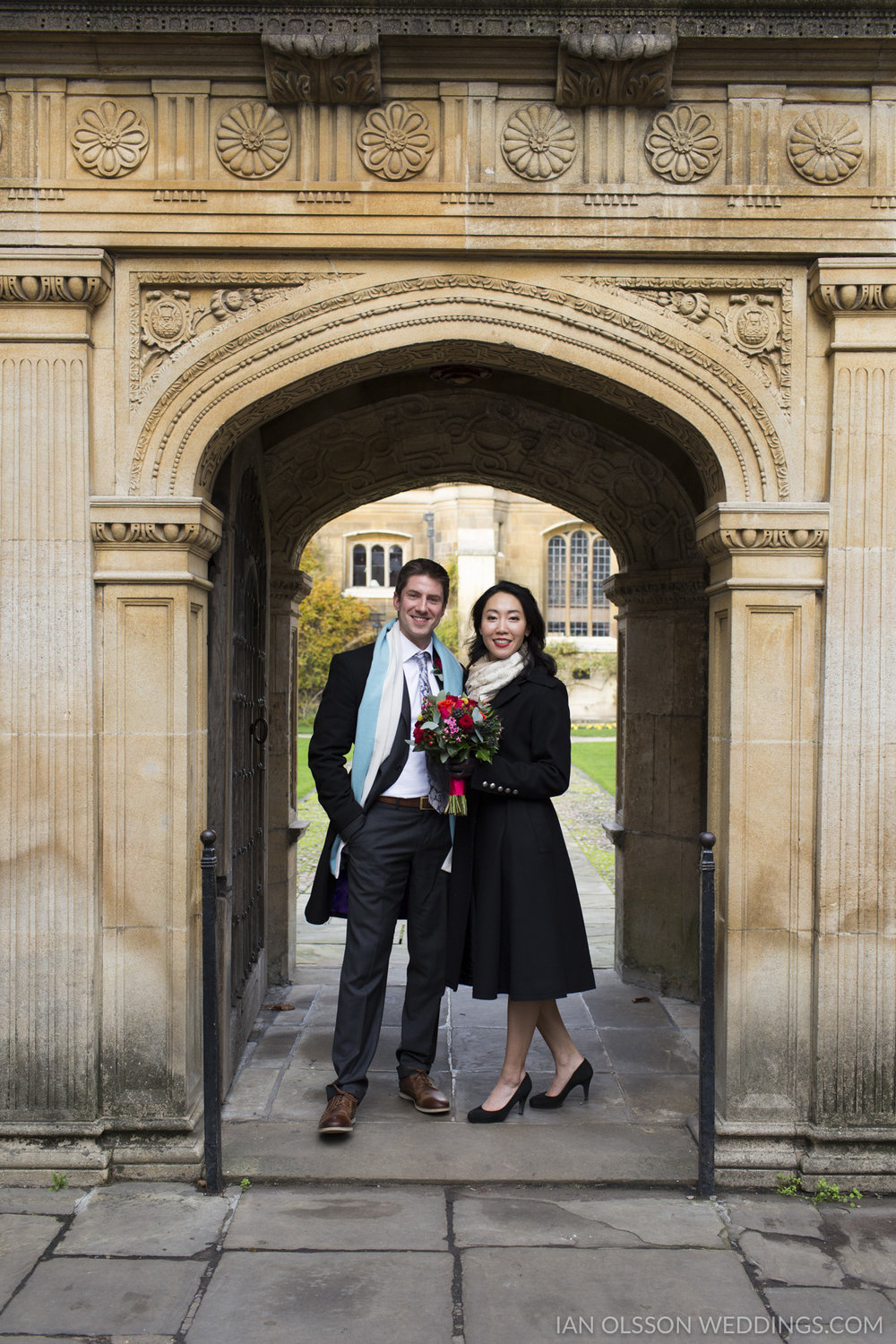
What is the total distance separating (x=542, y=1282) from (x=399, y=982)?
11.0 feet

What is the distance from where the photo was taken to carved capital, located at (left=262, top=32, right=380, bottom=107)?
12.4 feet

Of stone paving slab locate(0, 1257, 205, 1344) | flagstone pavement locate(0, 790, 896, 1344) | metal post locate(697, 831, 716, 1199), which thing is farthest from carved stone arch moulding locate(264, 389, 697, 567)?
stone paving slab locate(0, 1257, 205, 1344)

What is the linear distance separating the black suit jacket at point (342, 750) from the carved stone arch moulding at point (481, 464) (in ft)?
7.02

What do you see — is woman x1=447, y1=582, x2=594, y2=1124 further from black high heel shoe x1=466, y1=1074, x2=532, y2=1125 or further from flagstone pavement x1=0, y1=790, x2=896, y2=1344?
flagstone pavement x1=0, y1=790, x2=896, y2=1344

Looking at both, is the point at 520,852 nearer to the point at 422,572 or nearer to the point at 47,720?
the point at 422,572

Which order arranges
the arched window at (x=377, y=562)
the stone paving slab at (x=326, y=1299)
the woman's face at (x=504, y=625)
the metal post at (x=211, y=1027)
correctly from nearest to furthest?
the stone paving slab at (x=326, y=1299), the metal post at (x=211, y=1027), the woman's face at (x=504, y=625), the arched window at (x=377, y=562)

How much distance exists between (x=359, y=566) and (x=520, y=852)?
33605 mm

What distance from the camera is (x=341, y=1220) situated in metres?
3.59

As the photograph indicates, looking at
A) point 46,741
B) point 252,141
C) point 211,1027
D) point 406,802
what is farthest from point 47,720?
point 252,141

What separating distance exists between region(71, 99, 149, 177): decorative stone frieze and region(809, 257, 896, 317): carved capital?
254 centimetres

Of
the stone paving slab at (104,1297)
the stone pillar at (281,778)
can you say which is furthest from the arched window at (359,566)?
the stone paving slab at (104,1297)

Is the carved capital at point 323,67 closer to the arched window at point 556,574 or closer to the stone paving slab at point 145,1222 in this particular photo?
the stone paving slab at point 145,1222

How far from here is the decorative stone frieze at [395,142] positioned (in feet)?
13.2

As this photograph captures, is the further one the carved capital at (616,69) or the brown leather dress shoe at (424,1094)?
the brown leather dress shoe at (424,1094)
